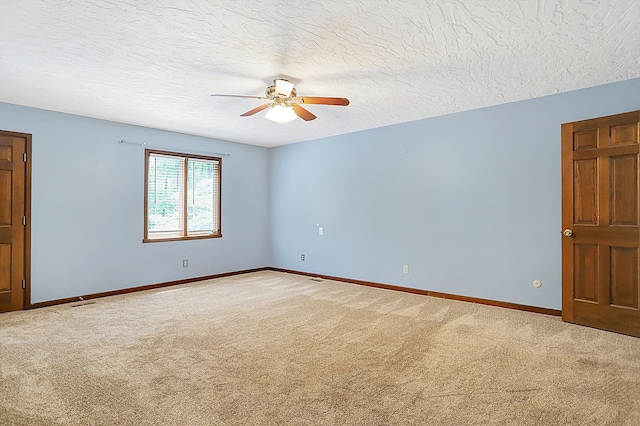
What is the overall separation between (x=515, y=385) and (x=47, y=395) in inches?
123

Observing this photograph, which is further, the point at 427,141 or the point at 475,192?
the point at 427,141

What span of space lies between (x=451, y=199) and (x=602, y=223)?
5.50 ft

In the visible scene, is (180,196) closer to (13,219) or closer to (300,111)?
(13,219)

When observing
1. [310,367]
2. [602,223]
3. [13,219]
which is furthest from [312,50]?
[13,219]

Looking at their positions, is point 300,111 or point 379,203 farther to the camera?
point 379,203

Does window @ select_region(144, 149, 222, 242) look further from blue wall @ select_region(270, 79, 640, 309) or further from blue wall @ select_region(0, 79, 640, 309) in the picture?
blue wall @ select_region(270, 79, 640, 309)

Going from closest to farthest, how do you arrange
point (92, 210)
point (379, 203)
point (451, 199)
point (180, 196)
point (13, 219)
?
point (13, 219)
point (451, 199)
point (92, 210)
point (379, 203)
point (180, 196)

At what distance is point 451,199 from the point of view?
480 cm

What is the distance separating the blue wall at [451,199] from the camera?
13.3 feet

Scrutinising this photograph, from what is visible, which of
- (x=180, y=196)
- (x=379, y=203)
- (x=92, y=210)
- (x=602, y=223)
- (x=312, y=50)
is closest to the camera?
(x=312, y=50)

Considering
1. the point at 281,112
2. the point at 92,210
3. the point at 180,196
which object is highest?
the point at 281,112

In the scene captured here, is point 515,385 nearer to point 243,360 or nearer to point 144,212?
point 243,360

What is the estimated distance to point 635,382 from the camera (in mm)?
2436

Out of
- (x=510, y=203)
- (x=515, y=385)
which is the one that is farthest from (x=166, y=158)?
(x=515, y=385)
